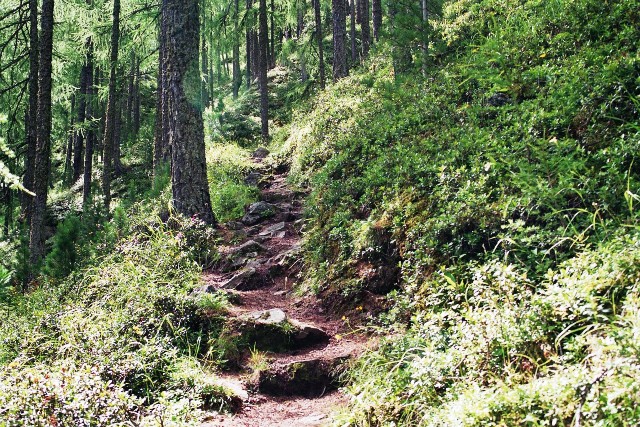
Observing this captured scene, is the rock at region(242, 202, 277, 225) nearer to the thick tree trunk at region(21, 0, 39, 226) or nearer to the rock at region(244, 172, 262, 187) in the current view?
the rock at region(244, 172, 262, 187)

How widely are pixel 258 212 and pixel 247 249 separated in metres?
2.34

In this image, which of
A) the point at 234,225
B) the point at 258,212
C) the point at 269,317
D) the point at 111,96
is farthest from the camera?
the point at 111,96

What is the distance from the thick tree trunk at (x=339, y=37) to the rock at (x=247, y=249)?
32.9 ft

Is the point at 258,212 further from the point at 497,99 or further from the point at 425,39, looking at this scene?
the point at 497,99

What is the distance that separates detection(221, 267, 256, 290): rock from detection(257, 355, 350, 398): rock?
2.59 metres

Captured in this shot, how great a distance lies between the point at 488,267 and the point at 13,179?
3.71 meters

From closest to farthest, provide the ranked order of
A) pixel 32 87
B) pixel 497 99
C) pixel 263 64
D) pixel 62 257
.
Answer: pixel 497 99 → pixel 62 257 → pixel 32 87 → pixel 263 64

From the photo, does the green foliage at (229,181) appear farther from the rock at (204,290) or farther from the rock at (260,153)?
the rock at (204,290)

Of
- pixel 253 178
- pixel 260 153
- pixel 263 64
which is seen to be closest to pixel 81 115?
pixel 263 64

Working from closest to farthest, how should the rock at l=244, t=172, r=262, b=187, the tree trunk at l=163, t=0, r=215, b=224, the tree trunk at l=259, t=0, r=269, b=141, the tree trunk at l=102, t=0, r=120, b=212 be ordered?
1. the tree trunk at l=163, t=0, r=215, b=224
2. the rock at l=244, t=172, r=262, b=187
3. the tree trunk at l=102, t=0, r=120, b=212
4. the tree trunk at l=259, t=0, r=269, b=141

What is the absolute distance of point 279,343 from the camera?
627 centimetres

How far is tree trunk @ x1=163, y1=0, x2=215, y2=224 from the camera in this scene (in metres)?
9.51

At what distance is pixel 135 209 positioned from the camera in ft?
43.3

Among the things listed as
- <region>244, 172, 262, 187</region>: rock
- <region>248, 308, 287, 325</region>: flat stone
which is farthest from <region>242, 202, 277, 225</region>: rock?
<region>248, 308, 287, 325</region>: flat stone
